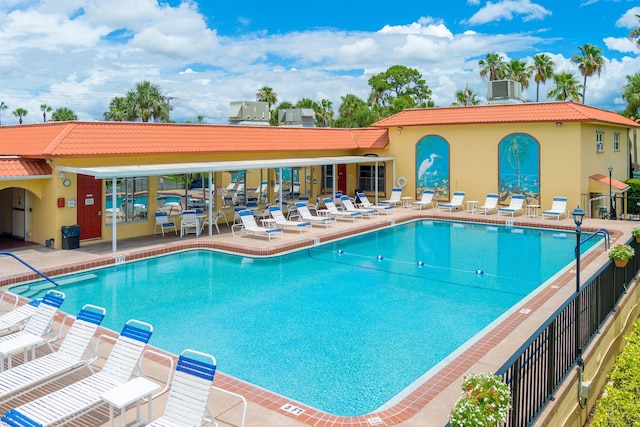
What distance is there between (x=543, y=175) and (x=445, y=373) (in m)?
17.9

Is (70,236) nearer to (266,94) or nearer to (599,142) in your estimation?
(599,142)

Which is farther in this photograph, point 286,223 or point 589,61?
point 589,61

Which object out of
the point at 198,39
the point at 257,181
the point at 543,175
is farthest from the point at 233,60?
the point at 543,175

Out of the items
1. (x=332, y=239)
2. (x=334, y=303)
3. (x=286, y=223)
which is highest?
(x=286, y=223)

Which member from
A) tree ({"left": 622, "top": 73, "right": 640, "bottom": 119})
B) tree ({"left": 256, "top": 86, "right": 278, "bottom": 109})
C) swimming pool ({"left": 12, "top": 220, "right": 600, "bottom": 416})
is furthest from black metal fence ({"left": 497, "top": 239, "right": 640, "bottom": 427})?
tree ({"left": 256, "top": 86, "right": 278, "bottom": 109})

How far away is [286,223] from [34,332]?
471 inches

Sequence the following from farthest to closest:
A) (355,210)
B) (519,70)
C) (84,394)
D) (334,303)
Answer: (519,70)
(355,210)
(334,303)
(84,394)

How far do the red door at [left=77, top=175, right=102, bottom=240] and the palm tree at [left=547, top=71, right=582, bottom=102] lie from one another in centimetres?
4145

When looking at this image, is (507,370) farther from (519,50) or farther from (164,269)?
(519,50)

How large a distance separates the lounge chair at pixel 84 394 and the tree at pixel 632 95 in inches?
1592

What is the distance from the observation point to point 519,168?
23.5m

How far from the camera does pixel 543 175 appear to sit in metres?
23.0

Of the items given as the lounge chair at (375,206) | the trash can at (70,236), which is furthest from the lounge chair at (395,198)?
the trash can at (70,236)

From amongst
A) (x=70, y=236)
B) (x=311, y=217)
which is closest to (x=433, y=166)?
(x=311, y=217)
